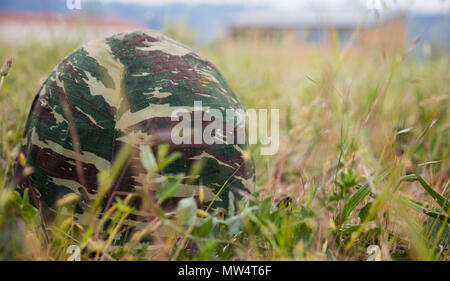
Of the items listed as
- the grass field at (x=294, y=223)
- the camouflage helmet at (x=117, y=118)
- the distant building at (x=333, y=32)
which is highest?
the distant building at (x=333, y=32)

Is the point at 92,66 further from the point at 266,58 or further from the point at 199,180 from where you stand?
the point at 266,58

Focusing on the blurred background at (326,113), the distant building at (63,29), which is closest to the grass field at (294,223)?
the blurred background at (326,113)

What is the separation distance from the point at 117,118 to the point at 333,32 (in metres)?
1.10

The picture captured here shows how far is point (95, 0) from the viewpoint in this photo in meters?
1.86

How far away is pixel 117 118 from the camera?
42.8 inches

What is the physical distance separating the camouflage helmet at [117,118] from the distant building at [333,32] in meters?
0.77

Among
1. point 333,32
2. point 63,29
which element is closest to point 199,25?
point 63,29

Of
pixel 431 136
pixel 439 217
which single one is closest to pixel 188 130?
pixel 439 217

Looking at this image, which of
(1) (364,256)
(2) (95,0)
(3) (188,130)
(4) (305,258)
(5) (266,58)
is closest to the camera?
(4) (305,258)

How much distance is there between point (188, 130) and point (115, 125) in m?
0.22

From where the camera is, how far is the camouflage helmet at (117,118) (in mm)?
1080

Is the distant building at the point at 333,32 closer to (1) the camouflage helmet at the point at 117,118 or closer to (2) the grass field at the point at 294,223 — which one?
(2) the grass field at the point at 294,223

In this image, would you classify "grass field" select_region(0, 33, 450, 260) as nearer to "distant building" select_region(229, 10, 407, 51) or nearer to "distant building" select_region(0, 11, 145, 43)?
"distant building" select_region(229, 10, 407, 51)

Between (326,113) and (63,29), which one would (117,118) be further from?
(63,29)
